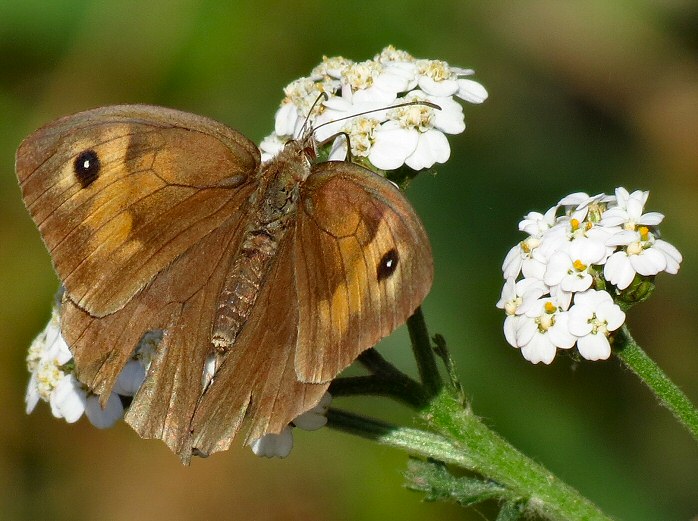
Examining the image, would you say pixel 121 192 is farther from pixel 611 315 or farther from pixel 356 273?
pixel 611 315

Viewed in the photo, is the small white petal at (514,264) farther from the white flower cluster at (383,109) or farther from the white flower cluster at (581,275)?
the white flower cluster at (383,109)

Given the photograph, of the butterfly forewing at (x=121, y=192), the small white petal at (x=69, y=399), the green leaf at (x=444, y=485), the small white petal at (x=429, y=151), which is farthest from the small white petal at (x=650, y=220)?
the small white petal at (x=69, y=399)

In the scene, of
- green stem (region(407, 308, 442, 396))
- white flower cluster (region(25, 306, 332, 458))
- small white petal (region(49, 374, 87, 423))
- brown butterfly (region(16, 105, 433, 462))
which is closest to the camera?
brown butterfly (region(16, 105, 433, 462))

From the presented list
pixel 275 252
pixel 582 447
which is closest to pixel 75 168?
pixel 275 252

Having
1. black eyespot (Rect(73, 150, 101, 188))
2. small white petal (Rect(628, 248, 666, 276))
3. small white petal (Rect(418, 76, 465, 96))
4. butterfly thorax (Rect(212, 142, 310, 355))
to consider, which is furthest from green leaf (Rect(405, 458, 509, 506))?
black eyespot (Rect(73, 150, 101, 188))

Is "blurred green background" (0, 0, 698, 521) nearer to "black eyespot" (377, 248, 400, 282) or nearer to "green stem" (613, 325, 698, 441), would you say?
"green stem" (613, 325, 698, 441)

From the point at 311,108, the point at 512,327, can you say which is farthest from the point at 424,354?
the point at 311,108
